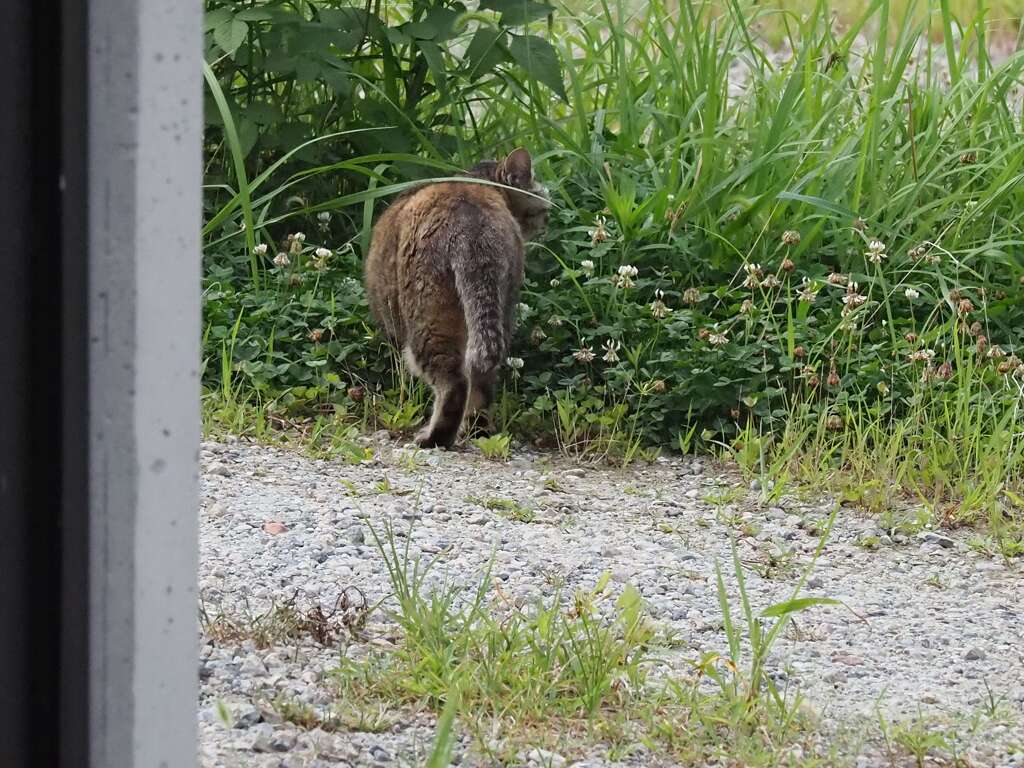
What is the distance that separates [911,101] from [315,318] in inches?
96.5

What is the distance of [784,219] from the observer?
555 cm

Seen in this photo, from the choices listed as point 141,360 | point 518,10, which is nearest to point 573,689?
point 141,360

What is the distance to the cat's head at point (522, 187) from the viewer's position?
537 centimetres

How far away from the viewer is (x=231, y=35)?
17.1 ft

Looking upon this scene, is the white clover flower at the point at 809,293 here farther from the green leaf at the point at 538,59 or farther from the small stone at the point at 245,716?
the small stone at the point at 245,716

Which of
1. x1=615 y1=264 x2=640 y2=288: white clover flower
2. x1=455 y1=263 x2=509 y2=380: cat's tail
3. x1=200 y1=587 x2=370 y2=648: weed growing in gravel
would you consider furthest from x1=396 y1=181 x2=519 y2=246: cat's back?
x1=200 y1=587 x2=370 y2=648: weed growing in gravel

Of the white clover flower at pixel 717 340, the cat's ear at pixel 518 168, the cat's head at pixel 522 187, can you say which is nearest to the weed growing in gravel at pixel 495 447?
the white clover flower at pixel 717 340

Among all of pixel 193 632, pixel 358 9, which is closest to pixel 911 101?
pixel 358 9

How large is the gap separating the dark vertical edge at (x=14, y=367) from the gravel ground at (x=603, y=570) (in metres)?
0.82

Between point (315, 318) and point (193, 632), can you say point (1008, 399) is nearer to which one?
point (315, 318)

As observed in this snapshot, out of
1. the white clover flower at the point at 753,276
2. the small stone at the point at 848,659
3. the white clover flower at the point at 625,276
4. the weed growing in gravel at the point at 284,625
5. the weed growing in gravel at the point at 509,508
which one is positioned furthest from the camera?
the white clover flower at the point at 625,276

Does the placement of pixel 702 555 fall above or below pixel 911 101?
below

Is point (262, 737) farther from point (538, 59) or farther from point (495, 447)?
point (538, 59)

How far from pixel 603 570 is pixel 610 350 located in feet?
4.53
